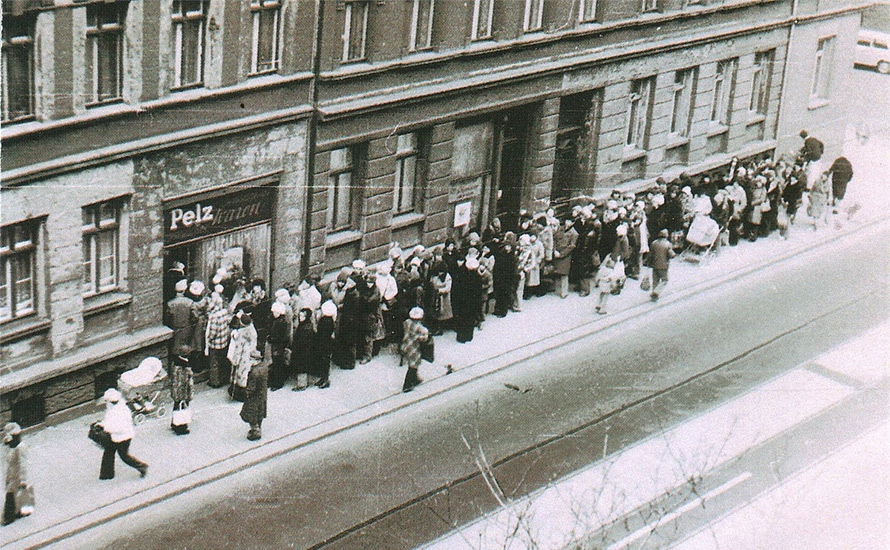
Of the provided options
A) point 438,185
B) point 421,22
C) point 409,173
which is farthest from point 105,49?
point 438,185

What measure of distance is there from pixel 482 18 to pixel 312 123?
5.53 m

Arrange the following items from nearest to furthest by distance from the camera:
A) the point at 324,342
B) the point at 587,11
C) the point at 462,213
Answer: the point at 324,342, the point at 462,213, the point at 587,11

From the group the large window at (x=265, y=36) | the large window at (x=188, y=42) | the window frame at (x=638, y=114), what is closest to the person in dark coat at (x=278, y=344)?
the large window at (x=188, y=42)

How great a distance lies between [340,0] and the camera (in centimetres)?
2436

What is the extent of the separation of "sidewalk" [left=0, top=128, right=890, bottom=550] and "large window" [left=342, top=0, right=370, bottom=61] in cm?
573

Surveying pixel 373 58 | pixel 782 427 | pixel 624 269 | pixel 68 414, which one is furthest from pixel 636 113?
pixel 68 414

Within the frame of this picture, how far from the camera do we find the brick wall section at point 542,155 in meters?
30.1

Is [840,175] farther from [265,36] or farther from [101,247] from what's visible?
[101,247]

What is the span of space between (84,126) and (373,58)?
690 cm

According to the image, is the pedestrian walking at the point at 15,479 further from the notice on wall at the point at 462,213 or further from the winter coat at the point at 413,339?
the notice on wall at the point at 462,213

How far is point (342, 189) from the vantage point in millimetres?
25719

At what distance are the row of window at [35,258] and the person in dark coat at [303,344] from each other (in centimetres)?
310

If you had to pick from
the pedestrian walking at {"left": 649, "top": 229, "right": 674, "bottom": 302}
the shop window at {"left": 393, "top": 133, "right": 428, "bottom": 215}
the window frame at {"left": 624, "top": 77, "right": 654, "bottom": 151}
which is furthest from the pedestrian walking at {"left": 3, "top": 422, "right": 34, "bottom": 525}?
the window frame at {"left": 624, "top": 77, "right": 654, "bottom": 151}

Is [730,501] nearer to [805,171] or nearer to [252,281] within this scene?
[252,281]
